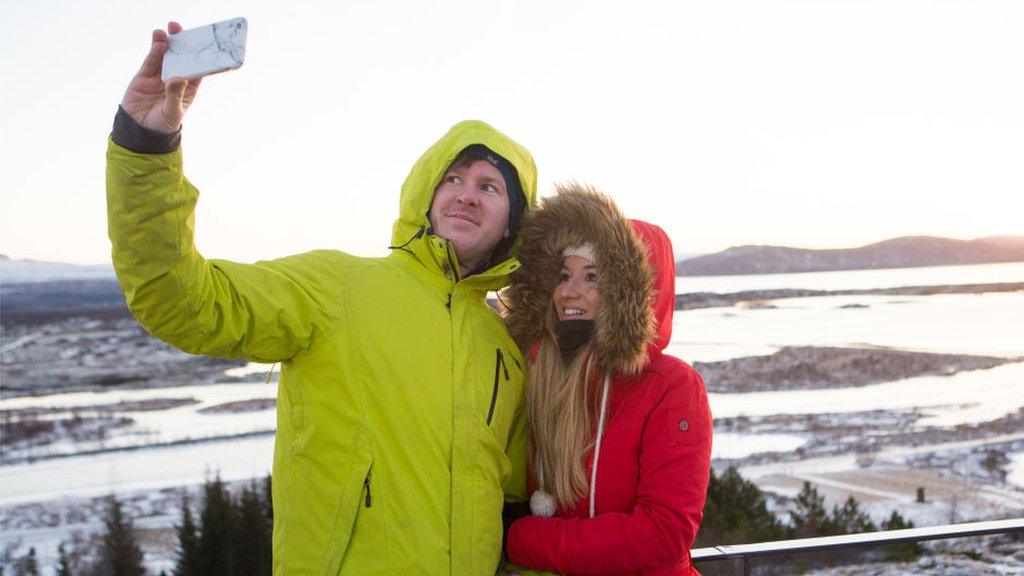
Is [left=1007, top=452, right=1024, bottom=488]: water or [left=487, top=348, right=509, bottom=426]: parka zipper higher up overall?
[left=487, top=348, right=509, bottom=426]: parka zipper

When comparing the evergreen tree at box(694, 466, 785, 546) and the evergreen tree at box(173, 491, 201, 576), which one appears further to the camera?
the evergreen tree at box(173, 491, 201, 576)

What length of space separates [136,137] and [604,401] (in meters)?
1.23

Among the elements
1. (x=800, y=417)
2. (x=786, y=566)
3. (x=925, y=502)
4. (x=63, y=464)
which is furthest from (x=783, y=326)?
(x=786, y=566)

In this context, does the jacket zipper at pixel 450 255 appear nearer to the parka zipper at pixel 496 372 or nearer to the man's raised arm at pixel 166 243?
the parka zipper at pixel 496 372

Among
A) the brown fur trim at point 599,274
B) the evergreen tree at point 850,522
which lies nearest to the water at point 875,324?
the evergreen tree at point 850,522

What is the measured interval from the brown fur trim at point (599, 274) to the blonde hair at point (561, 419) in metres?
0.08

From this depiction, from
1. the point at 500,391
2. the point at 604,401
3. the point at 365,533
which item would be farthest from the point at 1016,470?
the point at 365,533

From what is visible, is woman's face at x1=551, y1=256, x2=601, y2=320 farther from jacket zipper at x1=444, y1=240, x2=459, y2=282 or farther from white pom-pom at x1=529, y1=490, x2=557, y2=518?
white pom-pom at x1=529, y1=490, x2=557, y2=518

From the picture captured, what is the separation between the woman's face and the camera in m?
2.28

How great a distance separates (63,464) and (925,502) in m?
13.8

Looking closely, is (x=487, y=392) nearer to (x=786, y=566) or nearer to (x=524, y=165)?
(x=524, y=165)

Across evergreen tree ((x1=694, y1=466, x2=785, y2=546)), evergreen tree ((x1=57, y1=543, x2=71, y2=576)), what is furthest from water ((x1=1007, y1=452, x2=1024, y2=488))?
evergreen tree ((x1=57, y1=543, x2=71, y2=576))

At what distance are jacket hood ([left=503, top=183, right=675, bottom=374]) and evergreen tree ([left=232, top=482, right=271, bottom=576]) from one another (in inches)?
313

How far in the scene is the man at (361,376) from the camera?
5.37ft
